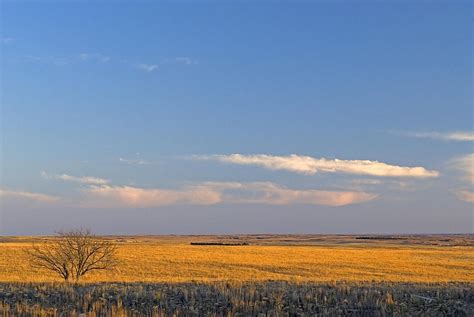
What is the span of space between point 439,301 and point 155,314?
7.48 meters

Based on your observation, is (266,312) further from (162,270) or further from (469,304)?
(162,270)

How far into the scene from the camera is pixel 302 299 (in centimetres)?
1510

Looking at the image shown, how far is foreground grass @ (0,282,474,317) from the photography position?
1382 centimetres

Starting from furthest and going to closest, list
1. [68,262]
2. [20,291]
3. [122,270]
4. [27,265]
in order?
[27,265], [122,270], [68,262], [20,291]

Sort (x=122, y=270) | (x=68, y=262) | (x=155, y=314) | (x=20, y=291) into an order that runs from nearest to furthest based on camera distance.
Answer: (x=155, y=314) → (x=20, y=291) → (x=68, y=262) → (x=122, y=270)

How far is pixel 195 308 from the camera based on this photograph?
1420 centimetres

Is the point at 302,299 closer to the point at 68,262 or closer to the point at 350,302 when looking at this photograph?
the point at 350,302

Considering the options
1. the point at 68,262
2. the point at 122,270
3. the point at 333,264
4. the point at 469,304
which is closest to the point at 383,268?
the point at 333,264

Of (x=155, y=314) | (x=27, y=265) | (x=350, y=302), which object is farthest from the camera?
(x=27, y=265)

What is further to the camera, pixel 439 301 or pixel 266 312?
pixel 439 301

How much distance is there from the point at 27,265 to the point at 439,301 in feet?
161

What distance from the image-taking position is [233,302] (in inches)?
574

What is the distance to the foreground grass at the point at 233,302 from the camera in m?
13.8

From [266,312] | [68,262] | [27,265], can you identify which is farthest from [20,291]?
[27,265]
